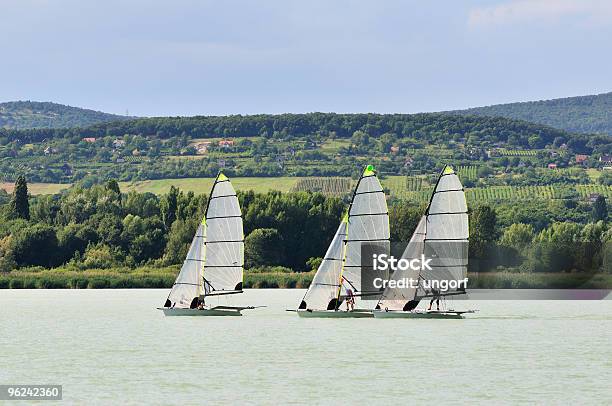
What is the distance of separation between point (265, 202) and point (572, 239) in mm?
33096

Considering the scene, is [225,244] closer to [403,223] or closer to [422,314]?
[422,314]

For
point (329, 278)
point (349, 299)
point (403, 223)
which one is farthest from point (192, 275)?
point (403, 223)

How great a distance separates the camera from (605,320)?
7788cm

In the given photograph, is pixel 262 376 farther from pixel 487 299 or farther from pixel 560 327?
pixel 487 299

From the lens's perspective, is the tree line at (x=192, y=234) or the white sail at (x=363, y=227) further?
the tree line at (x=192, y=234)

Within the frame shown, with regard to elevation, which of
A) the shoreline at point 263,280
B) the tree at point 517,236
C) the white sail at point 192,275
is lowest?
the shoreline at point 263,280

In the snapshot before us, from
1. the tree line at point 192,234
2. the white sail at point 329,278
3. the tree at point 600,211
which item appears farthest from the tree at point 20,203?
the white sail at point 329,278

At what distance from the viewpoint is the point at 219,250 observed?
70.9 m

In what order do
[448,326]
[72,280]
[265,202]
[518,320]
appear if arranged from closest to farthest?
[448,326] → [518,320] → [72,280] → [265,202]

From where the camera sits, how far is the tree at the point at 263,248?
5290 inches

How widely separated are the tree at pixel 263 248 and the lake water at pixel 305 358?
51.1 m

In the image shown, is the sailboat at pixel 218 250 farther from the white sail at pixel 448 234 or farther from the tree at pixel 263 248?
the tree at pixel 263 248

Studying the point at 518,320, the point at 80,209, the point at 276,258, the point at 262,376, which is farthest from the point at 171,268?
the point at 262,376

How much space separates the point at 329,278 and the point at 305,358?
56.2 ft
